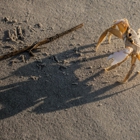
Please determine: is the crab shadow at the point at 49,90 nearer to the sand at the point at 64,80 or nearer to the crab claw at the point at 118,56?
the sand at the point at 64,80

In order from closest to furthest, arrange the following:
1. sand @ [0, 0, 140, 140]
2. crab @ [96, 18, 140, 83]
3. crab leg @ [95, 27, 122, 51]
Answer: sand @ [0, 0, 140, 140] → crab @ [96, 18, 140, 83] → crab leg @ [95, 27, 122, 51]

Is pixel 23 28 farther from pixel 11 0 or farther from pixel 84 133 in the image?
pixel 84 133

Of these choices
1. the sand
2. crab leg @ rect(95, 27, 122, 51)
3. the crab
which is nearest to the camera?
the sand

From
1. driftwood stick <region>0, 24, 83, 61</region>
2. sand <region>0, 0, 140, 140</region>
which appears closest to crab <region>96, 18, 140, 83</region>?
sand <region>0, 0, 140, 140</region>

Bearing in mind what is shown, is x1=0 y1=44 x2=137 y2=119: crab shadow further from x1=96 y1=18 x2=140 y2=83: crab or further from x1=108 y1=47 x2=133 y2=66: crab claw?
x1=108 y1=47 x2=133 y2=66: crab claw

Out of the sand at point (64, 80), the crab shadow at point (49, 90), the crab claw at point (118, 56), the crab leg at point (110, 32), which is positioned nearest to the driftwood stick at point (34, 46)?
the sand at point (64, 80)

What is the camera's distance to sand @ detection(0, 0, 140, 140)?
269 cm

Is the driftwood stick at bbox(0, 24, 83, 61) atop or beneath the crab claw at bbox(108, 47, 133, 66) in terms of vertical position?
beneath

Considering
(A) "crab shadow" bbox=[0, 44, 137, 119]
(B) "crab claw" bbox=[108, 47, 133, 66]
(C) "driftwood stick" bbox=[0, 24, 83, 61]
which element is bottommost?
(A) "crab shadow" bbox=[0, 44, 137, 119]

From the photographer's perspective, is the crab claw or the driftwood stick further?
the driftwood stick

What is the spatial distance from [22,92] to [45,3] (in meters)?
1.43

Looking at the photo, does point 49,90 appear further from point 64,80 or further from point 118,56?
point 118,56

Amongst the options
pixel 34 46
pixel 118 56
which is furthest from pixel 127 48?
pixel 34 46

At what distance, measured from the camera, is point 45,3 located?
3762mm
